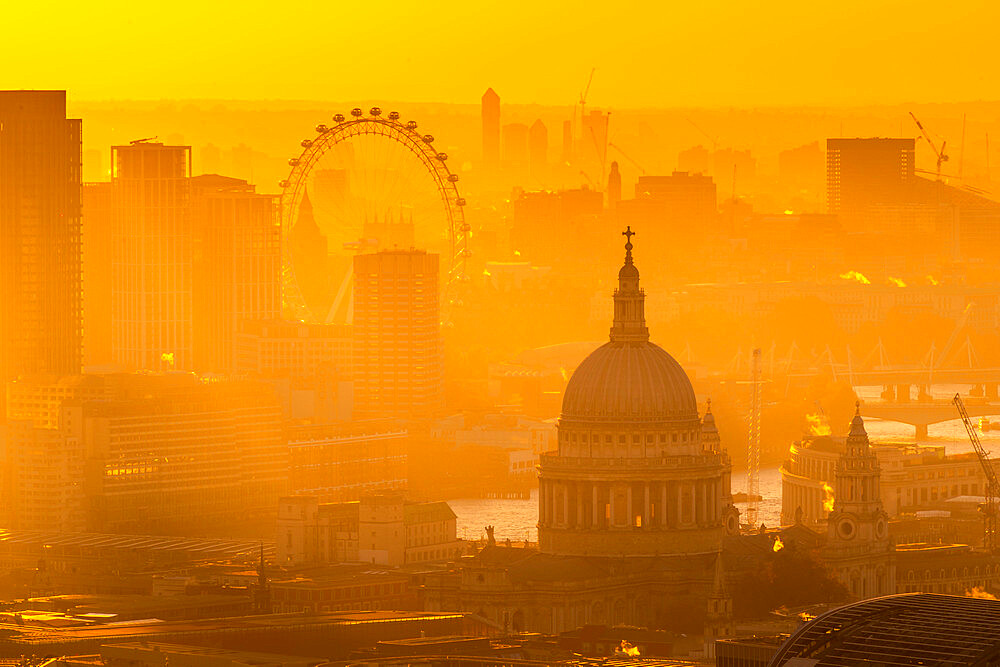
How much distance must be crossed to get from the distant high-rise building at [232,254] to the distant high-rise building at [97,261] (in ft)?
13.0

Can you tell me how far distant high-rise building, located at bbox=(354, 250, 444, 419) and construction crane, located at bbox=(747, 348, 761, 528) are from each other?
10386mm

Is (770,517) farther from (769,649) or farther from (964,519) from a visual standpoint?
(769,649)

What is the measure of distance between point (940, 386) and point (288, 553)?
245ft

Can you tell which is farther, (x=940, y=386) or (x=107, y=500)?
(x=940, y=386)

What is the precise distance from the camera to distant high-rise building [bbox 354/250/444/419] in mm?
152250

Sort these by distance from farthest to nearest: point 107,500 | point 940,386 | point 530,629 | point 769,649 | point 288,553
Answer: point 940,386 < point 107,500 < point 288,553 < point 530,629 < point 769,649

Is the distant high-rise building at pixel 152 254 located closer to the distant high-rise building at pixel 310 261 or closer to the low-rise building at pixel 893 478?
the distant high-rise building at pixel 310 261

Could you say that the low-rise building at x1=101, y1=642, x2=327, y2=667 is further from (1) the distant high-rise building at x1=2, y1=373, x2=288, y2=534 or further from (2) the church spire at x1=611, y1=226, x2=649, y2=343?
(1) the distant high-rise building at x1=2, y1=373, x2=288, y2=534

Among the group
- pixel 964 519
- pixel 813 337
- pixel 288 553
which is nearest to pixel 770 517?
pixel 964 519

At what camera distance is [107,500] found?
126062 mm

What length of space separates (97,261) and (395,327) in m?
26.3

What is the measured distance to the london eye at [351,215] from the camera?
16000 cm

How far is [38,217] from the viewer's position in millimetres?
151875

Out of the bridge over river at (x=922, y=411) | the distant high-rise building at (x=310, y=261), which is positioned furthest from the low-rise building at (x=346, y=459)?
the distant high-rise building at (x=310, y=261)
